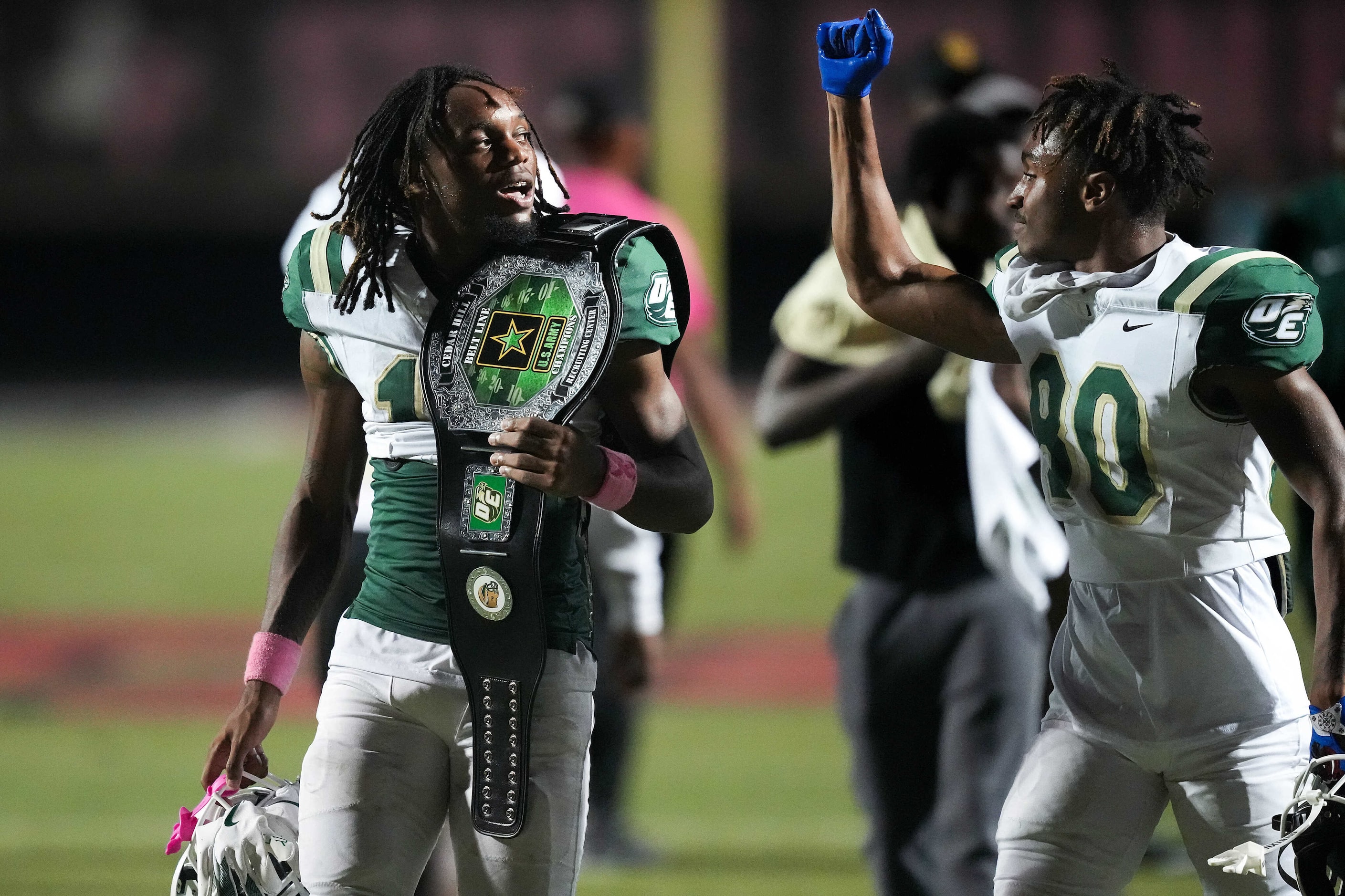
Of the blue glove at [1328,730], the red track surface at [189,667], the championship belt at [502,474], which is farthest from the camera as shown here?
the red track surface at [189,667]

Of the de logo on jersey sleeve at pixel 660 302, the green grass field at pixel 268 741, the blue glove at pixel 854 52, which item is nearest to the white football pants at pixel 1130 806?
the de logo on jersey sleeve at pixel 660 302

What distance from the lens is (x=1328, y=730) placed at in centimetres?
227

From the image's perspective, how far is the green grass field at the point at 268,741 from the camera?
4.97 meters

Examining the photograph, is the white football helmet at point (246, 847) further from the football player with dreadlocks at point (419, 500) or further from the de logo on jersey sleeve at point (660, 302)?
the de logo on jersey sleeve at point (660, 302)

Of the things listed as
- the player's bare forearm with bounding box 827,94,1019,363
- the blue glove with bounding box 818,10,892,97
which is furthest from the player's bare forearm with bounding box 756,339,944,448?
the blue glove with bounding box 818,10,892,97

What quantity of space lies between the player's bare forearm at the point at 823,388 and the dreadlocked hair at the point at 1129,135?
3.36ft

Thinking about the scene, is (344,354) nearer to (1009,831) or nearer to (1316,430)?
(1009,831)

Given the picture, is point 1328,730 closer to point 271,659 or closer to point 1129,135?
point 1129,135

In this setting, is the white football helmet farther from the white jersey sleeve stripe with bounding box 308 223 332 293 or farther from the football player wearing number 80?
the football player wearing number 80

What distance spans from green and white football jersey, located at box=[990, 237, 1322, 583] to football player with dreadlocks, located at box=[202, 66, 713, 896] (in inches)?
20.7

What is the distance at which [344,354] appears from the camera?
2521 millimetres

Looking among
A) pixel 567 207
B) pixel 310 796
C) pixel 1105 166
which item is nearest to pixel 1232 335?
pixel 1105 166

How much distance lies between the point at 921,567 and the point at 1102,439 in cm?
127

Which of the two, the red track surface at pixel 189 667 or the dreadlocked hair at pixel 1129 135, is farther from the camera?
the red track surface at pixel 189 667
